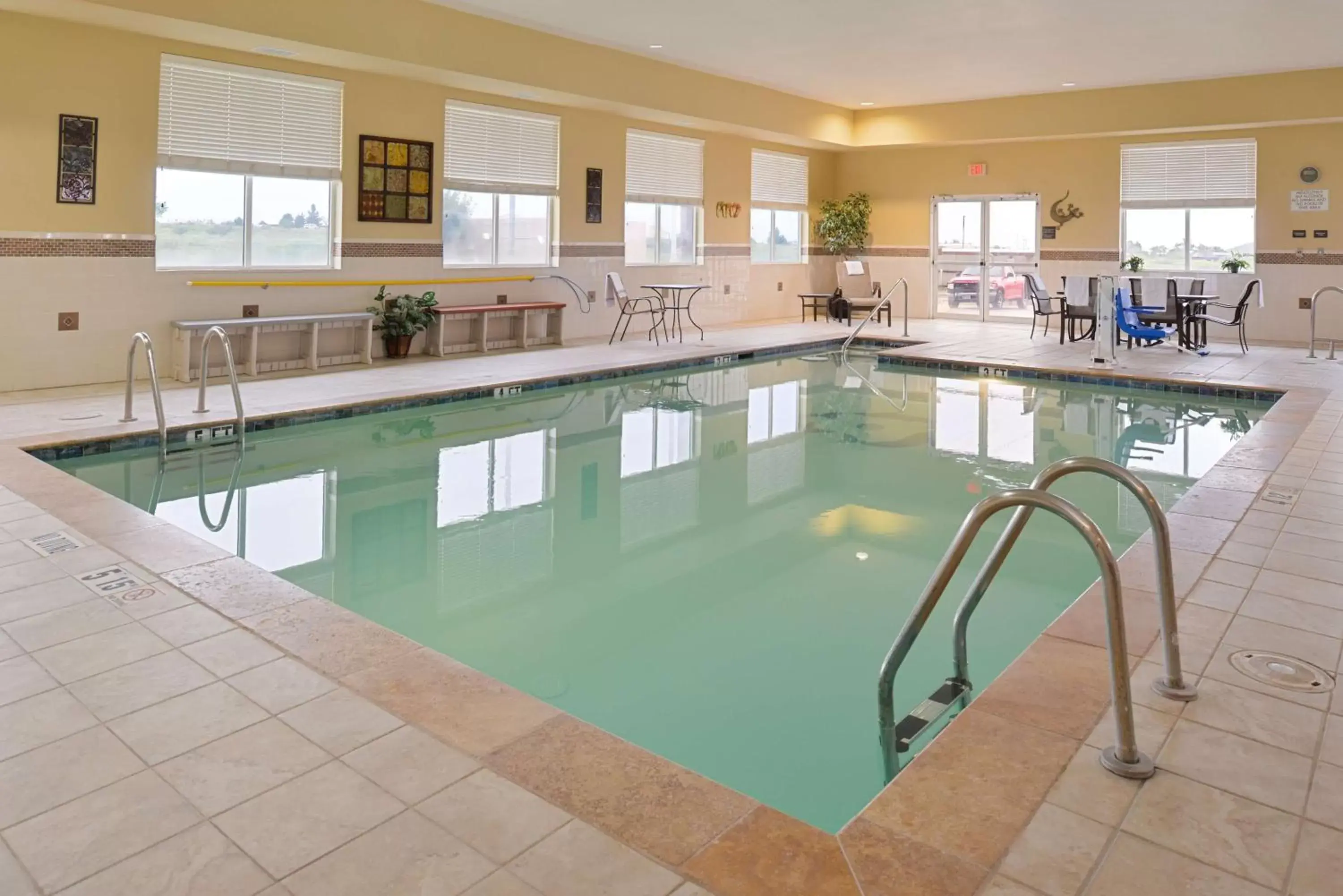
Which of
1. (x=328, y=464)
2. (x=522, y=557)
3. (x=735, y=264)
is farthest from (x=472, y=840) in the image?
(x=735, y=264)

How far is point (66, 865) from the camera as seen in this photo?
186 centimetres

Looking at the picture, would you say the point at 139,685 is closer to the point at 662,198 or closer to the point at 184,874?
the point at 184,874

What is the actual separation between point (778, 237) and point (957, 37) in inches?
218

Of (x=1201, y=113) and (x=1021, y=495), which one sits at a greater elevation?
(x=1201, y=113)

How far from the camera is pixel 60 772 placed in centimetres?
221

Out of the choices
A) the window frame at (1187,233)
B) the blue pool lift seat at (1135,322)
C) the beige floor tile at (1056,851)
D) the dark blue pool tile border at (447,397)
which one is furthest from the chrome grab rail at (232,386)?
the window frame at (1187,233)

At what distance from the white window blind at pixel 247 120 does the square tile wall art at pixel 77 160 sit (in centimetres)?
50

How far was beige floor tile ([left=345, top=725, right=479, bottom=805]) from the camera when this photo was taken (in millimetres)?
2152

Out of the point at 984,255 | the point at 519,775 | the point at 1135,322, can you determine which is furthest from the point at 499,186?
the point at 519,775

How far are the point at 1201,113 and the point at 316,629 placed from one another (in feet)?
39.7

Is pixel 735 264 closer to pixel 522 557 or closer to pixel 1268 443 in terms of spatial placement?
pixel 1268 443

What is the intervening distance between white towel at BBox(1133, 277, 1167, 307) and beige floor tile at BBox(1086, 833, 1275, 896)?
34.9ft

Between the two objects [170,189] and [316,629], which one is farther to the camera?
[170,189]

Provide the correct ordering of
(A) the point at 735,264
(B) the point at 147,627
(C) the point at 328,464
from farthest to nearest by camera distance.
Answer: (A) the point at 735,264, (C) the point at 328,464, (B) the point at 147,627
